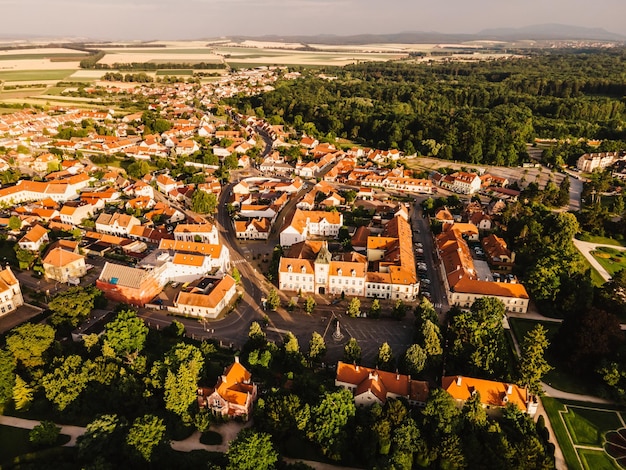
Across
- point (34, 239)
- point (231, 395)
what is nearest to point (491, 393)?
point (231, 395)

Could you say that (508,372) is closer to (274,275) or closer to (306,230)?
(274,275)

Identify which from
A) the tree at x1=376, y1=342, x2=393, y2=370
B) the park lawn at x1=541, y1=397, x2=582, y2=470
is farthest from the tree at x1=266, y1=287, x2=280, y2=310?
the park lawn at x1=541, y1=397, x2=582, y2=470

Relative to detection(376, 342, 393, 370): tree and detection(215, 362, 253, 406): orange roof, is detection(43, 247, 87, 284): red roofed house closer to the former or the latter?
detection(215, 362, 253, 406): orange roof

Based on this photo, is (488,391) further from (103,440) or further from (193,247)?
(193,247)

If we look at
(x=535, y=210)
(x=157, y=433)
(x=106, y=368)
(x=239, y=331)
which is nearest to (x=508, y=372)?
(x=239, y=331)

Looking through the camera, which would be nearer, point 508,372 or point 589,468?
point 589,468

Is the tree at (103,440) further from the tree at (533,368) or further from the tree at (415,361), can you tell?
the tree at (533,368)
